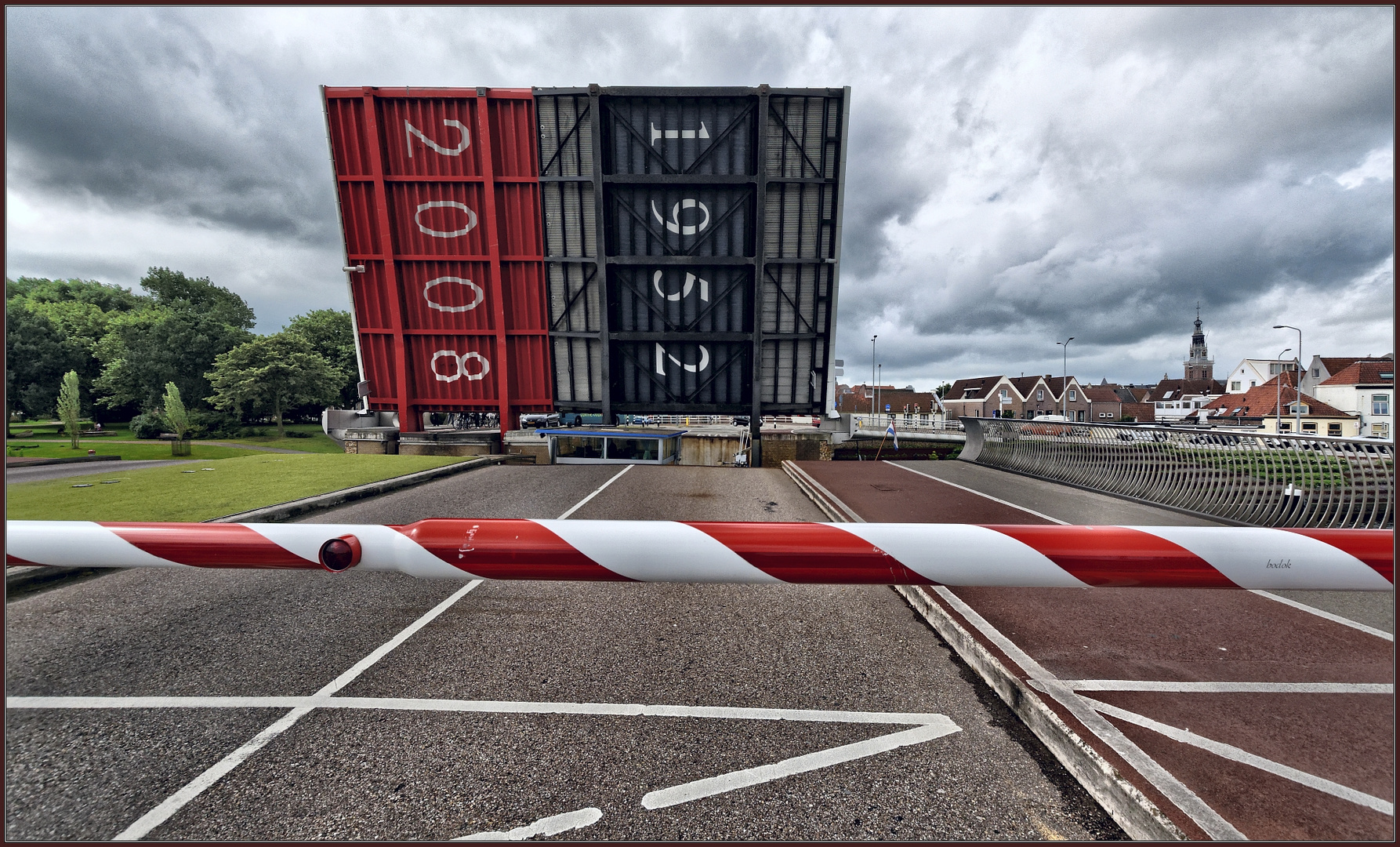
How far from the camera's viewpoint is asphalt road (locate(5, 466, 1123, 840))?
1.56m

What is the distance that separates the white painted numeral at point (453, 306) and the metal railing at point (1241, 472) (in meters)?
13.8

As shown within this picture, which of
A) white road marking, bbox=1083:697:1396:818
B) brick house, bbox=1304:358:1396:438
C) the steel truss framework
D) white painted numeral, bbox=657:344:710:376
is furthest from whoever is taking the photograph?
brick house, bbox=1304:358:1396:438

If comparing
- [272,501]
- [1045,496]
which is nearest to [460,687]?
[272,501]

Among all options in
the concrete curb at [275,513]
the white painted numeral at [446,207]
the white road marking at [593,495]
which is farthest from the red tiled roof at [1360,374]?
the concrete curb at [275,513]

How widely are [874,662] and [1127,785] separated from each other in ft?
3.72

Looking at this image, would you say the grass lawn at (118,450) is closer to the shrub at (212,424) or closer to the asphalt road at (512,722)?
the shrub at (212,424)

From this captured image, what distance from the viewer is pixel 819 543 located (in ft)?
5.66

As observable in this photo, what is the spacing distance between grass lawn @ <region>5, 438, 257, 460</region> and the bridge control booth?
7.92m

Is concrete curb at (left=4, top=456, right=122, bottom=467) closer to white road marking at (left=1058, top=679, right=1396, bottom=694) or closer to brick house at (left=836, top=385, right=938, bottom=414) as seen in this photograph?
white road marking at (left=1058, top=679, right=1396, bottom=694)

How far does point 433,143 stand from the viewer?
33.2ft

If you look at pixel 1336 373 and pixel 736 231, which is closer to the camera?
pixel 736 231

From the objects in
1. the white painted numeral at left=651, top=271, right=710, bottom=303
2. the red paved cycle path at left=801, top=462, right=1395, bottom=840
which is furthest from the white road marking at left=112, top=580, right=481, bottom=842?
the white painted numeral at left=651, top=271, right=710, bottom=303

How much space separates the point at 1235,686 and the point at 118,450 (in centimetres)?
1745

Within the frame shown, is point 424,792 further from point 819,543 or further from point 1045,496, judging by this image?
point 1045,496
